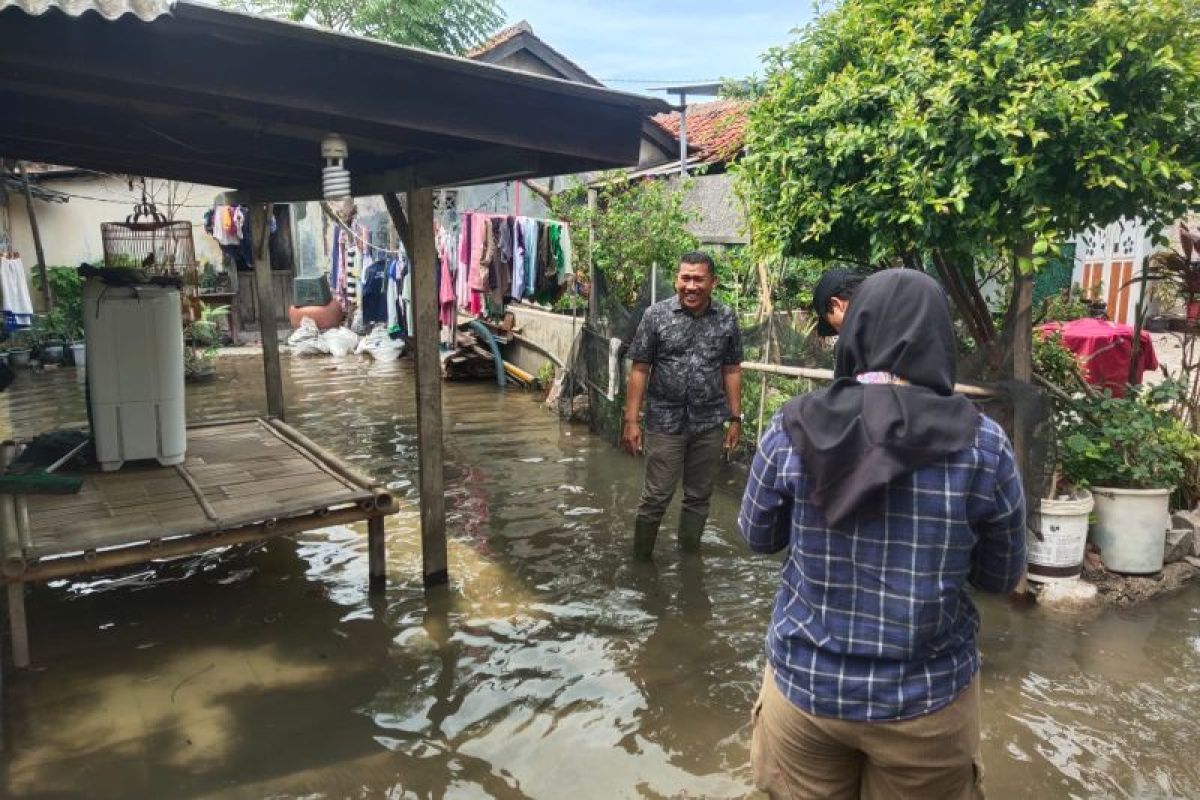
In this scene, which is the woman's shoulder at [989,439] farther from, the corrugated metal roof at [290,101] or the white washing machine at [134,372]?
the white washing machine at [134,372]

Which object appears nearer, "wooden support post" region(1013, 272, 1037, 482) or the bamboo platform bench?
the bamboo platform bench

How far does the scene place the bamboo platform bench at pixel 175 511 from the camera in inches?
162

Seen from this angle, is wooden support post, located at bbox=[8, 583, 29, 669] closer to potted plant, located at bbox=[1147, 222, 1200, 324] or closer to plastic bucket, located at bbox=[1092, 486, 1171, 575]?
plastic bucket, located at bbox=[1092, 486, 1171, 575]

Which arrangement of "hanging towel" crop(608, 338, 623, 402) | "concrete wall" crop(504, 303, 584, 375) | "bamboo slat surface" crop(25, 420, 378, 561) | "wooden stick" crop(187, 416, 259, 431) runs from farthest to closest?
"concrete wall" crop(504, 303, 584, 375)
"hanging towel" crop(608, 338, 623, 402)
"wooden stick" crop(187, 416, 259, 431)
"bamboo slat surface" crop(25, 420, 378, 561)

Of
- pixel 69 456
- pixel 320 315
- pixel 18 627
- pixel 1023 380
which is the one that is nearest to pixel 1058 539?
pixel 1023 380

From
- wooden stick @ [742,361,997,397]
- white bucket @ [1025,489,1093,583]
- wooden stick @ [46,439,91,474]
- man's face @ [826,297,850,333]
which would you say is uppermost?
man's face @ [826,297,850,333]

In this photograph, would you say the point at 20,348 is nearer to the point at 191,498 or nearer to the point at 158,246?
the point at 158,246

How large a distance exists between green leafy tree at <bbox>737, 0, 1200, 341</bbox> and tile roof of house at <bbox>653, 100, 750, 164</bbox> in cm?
519

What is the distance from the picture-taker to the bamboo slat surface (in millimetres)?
4285

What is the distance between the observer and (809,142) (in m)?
4.86

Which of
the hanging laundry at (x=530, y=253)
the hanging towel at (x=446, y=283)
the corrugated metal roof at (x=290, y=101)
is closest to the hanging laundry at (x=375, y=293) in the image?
the hanging towel at (x=446, y=283)

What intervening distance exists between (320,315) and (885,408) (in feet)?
55.7

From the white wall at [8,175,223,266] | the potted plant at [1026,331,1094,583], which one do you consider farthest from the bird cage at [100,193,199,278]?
the potted plant at [1026,331,1094,583]

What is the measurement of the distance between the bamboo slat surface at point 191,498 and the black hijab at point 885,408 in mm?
3520
